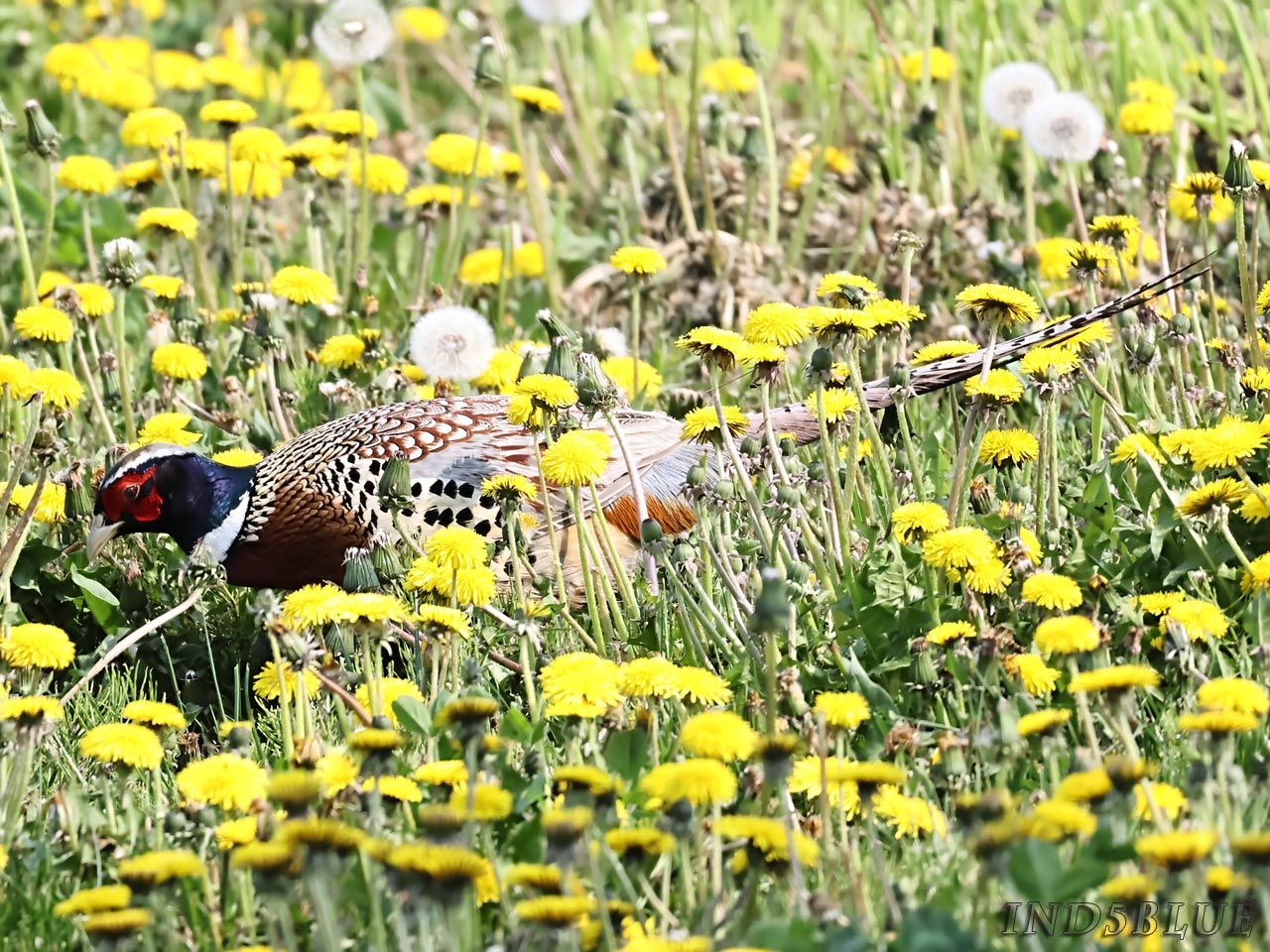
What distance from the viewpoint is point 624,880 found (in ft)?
7.82

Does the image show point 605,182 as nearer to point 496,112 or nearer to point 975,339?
point 496,112

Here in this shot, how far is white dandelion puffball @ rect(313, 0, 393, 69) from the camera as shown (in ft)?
18.1

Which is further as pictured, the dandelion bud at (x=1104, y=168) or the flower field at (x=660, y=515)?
the dandelion bud at (x=1104, y=168)

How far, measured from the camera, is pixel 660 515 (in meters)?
4.32

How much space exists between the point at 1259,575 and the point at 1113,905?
953mm

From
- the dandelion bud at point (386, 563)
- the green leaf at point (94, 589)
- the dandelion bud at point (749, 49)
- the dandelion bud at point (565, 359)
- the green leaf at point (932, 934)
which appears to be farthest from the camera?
the dandelion bud at point (749, 49)

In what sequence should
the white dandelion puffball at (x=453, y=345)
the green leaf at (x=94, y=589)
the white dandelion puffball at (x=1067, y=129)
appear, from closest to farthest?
the green leaf at (x=94, y=589), the white dandelion puffball at (x=453, y=345), the white dandelion puffball at (x=1067, y=129)

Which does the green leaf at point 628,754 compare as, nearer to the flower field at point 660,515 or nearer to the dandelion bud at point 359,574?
the flower field at point 660,515

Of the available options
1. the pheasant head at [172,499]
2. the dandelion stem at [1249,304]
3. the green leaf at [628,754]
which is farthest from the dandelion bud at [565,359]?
the dandelion stem at [1249,304]

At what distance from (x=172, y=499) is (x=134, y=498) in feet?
0.32

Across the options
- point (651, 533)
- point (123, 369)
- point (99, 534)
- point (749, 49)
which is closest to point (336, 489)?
point (99, 534)

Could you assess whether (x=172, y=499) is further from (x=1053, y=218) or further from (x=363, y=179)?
(x=1053, y=218)

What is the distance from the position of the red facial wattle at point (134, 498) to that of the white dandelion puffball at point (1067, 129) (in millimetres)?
2684

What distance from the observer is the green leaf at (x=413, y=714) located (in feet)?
9.64
